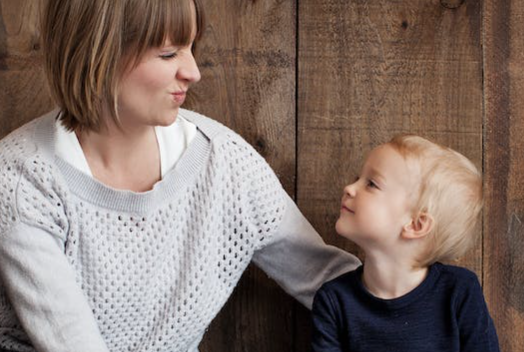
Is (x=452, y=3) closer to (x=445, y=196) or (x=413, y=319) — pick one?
(x=445, y=196)

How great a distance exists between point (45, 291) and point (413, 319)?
25.8 inches

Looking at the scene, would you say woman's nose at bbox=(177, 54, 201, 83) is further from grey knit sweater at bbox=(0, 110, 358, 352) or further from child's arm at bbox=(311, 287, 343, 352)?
child's arm at bbox=(311, 287, 343, 352)

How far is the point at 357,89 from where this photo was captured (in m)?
1.59

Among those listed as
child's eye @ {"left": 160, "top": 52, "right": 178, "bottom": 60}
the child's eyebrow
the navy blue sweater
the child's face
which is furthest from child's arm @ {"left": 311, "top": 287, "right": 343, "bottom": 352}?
child's eye @ {"left": 160, "top": 52, "right": 178, "bottom": 60}

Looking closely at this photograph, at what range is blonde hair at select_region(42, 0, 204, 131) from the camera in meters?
1.23


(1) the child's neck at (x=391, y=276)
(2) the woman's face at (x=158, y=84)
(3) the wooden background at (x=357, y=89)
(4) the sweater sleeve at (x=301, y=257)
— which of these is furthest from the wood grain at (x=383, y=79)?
(2) the woman's face at (x=158, y=84)

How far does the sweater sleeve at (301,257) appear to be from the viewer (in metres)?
1.50

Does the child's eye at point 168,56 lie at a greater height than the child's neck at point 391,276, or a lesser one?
greater

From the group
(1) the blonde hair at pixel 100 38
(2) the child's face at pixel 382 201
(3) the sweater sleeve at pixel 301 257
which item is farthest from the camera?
(3) the sweater sleeve at pixel 301 257

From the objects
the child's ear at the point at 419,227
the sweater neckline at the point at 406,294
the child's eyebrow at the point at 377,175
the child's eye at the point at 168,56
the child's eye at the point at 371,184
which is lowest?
the sweater neckline at the point at 406,294

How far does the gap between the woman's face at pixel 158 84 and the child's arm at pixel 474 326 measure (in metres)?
0.63

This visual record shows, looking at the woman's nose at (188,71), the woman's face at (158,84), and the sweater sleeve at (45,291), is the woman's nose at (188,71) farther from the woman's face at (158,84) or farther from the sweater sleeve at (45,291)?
the sweater sleeve at (45,291)

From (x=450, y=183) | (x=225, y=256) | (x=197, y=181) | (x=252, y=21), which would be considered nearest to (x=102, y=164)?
(x=197, y=181)

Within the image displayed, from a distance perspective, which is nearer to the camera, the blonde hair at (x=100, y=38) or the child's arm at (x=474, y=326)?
the blonde hair at (x=100, y=38)
